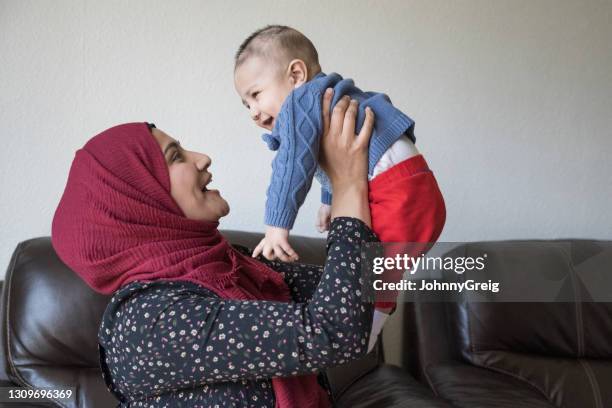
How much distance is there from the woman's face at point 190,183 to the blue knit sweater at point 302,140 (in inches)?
7.8

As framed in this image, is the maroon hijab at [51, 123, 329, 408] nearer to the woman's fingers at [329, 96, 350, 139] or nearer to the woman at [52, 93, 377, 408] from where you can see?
the woman at [52, 93, 377, 408]

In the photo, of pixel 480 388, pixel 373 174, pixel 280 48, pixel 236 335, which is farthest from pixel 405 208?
pixel 480 388

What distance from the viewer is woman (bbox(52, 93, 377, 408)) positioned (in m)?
1.05

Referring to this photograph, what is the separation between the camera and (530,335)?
207 cm

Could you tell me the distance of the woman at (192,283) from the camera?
1.05 metres

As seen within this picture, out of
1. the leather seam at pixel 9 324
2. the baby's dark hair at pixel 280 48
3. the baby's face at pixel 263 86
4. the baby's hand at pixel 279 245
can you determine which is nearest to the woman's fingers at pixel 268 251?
the baby's hand at pixel 279 245

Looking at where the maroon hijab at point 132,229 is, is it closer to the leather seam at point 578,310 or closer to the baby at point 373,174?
the baby at point 373,174

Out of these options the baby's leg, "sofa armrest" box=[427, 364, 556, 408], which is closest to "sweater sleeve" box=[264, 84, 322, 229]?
the baby's leg

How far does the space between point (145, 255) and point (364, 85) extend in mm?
1355

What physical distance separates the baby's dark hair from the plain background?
750 mm

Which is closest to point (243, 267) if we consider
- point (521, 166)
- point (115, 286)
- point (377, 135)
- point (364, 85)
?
point (115, 286)

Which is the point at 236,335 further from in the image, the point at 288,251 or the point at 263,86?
the point at 263,86

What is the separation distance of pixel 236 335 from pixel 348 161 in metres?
0.38

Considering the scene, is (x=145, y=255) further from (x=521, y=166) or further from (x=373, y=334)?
(x=521, y=166)
